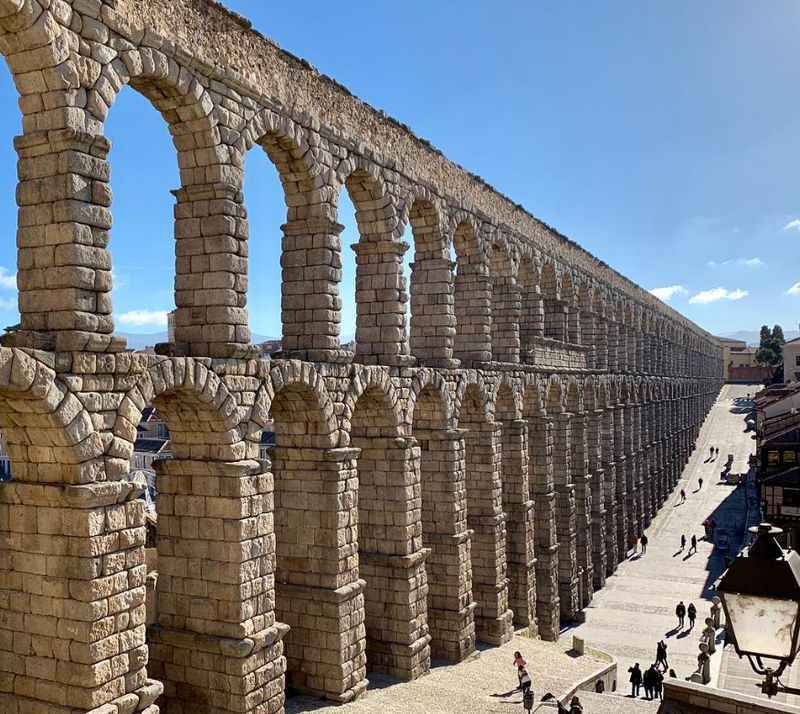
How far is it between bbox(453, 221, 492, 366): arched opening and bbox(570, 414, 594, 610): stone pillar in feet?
34.7

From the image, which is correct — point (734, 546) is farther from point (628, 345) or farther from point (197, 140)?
point (197, 140)

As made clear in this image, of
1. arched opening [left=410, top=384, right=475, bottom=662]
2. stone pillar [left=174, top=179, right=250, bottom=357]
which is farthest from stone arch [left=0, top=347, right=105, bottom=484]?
arched opening [left=410, top=384, right=475, bottom=662]

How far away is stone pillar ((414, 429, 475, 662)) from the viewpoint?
21.1 meters

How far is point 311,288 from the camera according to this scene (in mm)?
15945

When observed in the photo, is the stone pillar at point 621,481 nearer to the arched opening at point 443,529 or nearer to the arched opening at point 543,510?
the arched opening at point 543,510

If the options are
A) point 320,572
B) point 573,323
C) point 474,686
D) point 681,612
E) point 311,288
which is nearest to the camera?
point 311,288

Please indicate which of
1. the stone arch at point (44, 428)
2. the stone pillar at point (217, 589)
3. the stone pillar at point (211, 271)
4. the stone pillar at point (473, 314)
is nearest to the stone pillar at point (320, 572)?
the stone pillar at point (217, 589)

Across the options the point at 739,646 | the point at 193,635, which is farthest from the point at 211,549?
the point at 739,646

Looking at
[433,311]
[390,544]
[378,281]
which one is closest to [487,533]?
[390,544]

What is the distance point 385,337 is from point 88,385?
9027 mm

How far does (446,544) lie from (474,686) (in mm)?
3675

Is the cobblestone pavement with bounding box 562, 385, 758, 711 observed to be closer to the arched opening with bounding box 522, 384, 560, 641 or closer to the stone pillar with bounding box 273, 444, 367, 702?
the arched opening with bounding box 522, 384, 560, 641

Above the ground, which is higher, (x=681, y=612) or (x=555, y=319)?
(x=555, y=319)

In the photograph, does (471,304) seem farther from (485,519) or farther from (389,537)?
(389,537)
